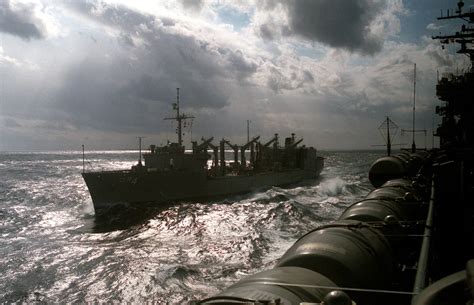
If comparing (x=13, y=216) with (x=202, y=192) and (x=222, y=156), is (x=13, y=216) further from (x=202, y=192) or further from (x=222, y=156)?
(x=222, y=156)

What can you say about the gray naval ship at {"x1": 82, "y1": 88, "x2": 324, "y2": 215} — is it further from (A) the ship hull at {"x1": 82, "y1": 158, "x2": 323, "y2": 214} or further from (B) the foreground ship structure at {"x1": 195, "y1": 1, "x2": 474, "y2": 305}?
(B) the foreground ship structure at {"x1": 195, "y1": 1, "x2": 474, "y2": 305}

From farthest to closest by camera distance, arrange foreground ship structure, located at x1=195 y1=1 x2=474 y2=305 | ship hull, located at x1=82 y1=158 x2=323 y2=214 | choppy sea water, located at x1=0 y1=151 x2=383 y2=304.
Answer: ship hull, located at x1=82 y1=158 x2=323 y2=214
choppy sea water, located at x1=0 y1=151 x2=383 y2=304
foreground ship structure, located at x1=195 y1=1 x2=474 y2=305

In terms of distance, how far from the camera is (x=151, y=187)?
37.6 metres

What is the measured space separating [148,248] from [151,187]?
55.6ft

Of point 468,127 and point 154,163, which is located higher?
point 468,127

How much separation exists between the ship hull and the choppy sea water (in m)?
2.42

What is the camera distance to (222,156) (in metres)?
50.2

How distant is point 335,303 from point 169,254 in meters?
17.3

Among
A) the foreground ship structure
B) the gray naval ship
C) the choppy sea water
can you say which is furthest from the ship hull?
the foreground ship structure

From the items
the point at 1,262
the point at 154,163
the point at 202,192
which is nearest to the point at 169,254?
the point at 1,262

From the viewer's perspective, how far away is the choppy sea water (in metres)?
14.9

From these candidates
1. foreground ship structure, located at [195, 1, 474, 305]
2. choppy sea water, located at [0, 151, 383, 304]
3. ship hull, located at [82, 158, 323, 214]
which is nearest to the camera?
foreground ship structure, located at [195, 1, 474, 305]

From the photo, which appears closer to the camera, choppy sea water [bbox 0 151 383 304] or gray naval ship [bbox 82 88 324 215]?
choppy sea water [bbox 0 151 383 304]

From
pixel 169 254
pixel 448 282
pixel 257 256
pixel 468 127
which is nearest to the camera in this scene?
pixel 448 282
